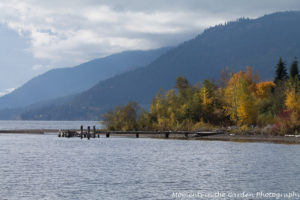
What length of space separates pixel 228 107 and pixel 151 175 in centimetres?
6771

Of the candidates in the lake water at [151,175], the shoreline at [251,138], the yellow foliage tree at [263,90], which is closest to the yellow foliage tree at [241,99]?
the yellow foliage tree at [263,90]

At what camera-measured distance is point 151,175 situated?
46.0 m

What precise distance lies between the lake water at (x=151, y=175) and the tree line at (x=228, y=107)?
99.4 feet

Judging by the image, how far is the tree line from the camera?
319 ft

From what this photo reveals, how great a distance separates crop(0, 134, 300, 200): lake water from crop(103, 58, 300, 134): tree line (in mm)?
30306

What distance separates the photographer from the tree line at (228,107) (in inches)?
3826

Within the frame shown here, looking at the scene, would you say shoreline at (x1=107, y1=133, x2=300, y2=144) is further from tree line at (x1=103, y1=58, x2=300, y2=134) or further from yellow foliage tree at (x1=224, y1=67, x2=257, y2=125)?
yellow foliage tree at (x1=224, y1=67, x2=257, y2=125)

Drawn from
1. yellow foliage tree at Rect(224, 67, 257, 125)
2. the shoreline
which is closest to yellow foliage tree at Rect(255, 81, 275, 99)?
yellow foliage tree at Rect(224, 67, 257, 125)

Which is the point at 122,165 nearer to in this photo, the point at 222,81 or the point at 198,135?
the point at 198,135

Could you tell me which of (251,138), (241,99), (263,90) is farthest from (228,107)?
(251,138)

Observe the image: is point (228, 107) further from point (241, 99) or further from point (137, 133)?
point (137, 133)

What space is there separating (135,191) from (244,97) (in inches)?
2759

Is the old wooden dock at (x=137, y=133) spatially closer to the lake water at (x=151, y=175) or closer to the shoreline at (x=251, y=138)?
the shoreline at (x=251, y=138)

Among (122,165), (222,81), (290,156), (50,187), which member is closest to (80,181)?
Result: (50,187)
